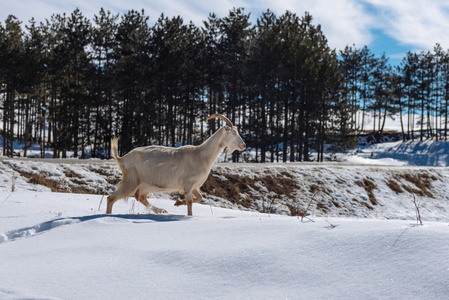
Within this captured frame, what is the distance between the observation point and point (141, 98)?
3344 cm

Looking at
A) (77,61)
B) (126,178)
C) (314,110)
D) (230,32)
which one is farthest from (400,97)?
(126,178)

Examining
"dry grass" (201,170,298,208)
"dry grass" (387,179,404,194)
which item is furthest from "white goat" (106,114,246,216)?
"dry grass" (387,179,404,194)

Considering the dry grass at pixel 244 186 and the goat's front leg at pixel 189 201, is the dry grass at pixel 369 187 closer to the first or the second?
the dry grass at pixel 244 186

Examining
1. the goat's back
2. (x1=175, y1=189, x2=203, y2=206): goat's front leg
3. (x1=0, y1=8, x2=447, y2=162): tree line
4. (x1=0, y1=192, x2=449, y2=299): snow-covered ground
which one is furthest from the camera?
(x1=0, y1=8, x2=447, y2=162): tree line

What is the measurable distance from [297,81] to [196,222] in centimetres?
3052

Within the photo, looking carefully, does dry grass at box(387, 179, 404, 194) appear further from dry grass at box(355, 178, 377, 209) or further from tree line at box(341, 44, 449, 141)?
tree line at box(341, 44, 449, 141)

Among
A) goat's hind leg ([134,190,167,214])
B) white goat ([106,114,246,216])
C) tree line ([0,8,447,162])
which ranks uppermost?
tree line ([0,8,447,162])

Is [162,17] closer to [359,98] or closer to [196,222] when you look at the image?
[196,222]

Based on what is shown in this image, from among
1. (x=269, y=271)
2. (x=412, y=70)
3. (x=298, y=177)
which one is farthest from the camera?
(x=412, y=70)

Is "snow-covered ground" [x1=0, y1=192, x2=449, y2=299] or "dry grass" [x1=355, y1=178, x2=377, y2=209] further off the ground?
"snow-covered ground" [x1=0, y1=192, x2=449, y2=299]

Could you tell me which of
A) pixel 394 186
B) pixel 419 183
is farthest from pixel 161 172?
pixel 419 183

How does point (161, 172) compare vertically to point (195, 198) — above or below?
above

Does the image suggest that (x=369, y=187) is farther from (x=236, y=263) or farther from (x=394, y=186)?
(x=236, y=263)

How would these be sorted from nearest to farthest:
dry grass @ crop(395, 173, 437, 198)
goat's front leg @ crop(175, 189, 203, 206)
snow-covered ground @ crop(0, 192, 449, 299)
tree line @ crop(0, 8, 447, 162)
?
snow-covered ground @ crop(0, 192, 449, 299) → goat's front leg @ crop(175, 189, 203, 206) → dry grass @ crop(395, 173, 437, 198) → tree line @ crop(0, 8, 447, 162)
